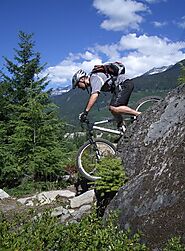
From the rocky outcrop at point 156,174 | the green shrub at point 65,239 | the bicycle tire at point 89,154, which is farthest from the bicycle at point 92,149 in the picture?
the green shrub at point 65,239

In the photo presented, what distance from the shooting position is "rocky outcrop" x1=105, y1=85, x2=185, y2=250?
13.2 ft

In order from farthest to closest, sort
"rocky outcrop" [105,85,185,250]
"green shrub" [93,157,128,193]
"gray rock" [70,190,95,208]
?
"gray rock" [70,190,95,208], "green shrub" [93,157,128,193], "rocky outcrop" [105,85,185,250]

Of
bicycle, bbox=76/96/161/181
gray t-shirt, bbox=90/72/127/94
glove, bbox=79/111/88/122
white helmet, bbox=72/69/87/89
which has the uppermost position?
white helmet, bbox=72/69/87/89

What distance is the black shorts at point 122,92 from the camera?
721cm

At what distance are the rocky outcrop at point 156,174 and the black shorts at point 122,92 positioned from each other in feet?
2.56

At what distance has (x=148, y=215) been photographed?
4273 mm

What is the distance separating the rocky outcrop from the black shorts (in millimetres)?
781

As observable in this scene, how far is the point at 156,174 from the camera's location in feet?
15.6

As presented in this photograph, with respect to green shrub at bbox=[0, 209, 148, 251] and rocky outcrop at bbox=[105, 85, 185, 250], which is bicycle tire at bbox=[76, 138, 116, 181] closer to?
rocky outcrop at bbox=[105, 85, 185, 250]

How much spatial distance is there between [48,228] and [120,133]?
471 cm

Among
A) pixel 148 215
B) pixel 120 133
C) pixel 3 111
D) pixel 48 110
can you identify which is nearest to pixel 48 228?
pixel 148 215

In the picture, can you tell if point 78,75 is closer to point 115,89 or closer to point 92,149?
point 115,89

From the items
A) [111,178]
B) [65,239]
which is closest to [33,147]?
[111,178]

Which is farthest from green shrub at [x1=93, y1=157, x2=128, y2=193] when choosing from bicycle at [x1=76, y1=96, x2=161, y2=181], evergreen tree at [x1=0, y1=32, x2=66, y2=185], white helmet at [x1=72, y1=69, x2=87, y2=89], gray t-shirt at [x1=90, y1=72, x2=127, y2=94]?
evergreen tree at [x1=0, y1=32, x2=66, y2=185]
